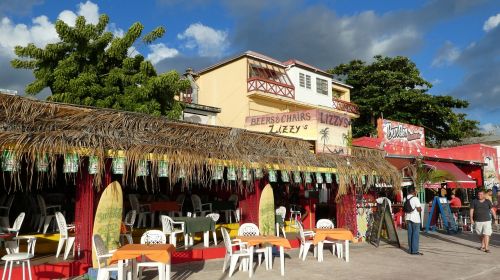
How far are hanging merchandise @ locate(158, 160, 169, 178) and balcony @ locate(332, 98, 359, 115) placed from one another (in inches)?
995

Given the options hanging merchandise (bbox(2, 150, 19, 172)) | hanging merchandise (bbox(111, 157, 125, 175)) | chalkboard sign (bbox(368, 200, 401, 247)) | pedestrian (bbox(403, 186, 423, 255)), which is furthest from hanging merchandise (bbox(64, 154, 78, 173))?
chalkboard sign (bbox(368, 200, 401, 247))

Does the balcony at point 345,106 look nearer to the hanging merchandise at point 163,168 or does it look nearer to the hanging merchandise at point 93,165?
the hanging merchandise at point 163,168

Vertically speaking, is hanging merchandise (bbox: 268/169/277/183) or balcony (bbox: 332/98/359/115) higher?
balcony (bbox: 332/98/359/115)

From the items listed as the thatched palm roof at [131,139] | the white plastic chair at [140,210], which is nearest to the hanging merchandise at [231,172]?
the thatched palm roof at [131,139]

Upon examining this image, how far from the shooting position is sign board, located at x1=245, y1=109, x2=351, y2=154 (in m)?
14.3

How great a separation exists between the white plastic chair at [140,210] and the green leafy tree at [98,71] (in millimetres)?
6567

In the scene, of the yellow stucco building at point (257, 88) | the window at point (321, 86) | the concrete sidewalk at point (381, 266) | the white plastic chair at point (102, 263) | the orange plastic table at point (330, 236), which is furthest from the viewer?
the window at point (321, 86)

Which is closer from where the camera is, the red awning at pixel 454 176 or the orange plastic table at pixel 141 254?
the orange plastic table at pixel 141 254

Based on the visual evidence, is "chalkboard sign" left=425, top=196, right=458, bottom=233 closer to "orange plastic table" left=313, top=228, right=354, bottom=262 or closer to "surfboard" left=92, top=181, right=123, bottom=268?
"orange plastic table" left=313, top=228, right=354, bottom=262

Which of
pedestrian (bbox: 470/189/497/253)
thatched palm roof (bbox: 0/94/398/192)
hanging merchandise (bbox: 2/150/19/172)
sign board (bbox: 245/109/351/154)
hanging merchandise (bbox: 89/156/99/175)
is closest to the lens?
hanging merchandise (bbox: 2/150/19/172)

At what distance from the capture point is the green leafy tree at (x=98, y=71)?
1820 centimetres

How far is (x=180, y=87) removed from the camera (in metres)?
19.8

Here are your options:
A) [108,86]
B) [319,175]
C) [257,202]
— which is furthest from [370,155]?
[108,86]

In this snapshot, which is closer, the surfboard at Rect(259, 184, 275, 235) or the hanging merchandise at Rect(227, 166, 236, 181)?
the hanging merchandise at Rect(227, 166, 236, 181)
